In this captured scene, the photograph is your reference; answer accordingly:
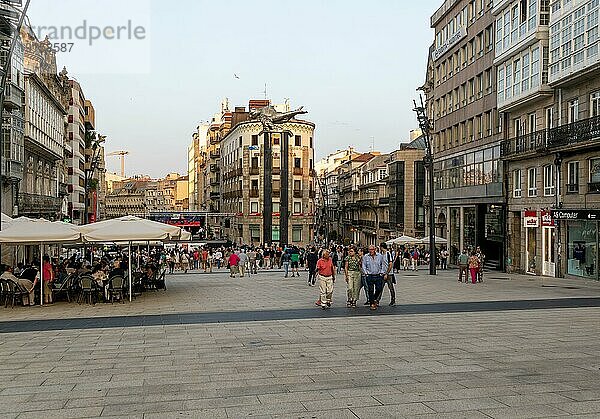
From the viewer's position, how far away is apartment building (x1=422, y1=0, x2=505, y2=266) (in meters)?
41.3

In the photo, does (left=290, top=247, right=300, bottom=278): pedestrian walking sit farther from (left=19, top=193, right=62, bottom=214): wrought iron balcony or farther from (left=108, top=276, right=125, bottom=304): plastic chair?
(left=19, top=193, right=62, bottom=214): wrought iron balcony

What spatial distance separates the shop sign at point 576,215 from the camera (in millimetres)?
29823

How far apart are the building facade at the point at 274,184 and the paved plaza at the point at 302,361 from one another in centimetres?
6242

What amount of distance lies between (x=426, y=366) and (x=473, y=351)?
5.02 feet

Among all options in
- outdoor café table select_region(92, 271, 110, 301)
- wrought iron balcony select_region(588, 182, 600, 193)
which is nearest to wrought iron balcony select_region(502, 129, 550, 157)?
wrought iron balcony select_region(588, 182, 600, 193)

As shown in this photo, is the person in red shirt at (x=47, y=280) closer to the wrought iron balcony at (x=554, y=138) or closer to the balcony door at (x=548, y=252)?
the wrought iron balcony at (x=554, y=138)

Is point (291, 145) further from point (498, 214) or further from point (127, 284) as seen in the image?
point (127, 284)

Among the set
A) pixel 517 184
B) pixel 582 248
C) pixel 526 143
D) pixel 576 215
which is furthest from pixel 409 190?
pixel 576 215

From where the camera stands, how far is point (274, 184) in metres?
82.6

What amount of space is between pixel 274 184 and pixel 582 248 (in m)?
53.6

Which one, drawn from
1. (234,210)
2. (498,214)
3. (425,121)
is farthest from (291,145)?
(425,121)

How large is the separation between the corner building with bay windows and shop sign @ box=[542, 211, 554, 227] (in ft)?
0.16

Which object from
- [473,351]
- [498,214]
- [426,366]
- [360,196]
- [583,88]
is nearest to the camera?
[426,366]

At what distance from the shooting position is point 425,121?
33.3 meters
